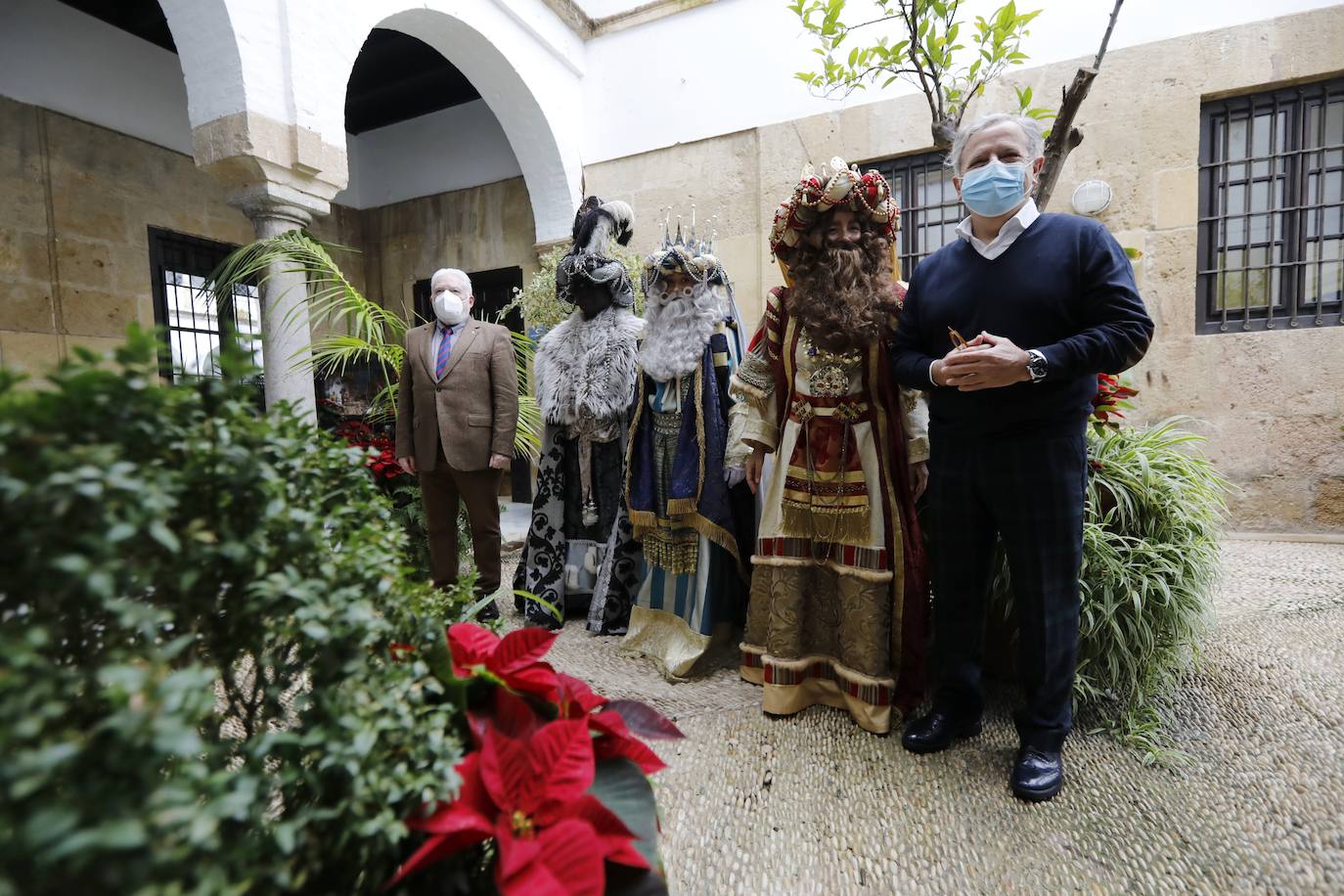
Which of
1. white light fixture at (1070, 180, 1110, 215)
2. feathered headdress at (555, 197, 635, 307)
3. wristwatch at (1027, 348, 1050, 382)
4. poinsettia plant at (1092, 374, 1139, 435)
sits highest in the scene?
white light fixture at (1070, 180, 1110, 215)

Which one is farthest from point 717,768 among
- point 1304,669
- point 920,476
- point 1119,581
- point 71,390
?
point 1304,669

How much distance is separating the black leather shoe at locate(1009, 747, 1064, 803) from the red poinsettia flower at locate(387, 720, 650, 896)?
1.46 meters

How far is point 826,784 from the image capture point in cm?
188

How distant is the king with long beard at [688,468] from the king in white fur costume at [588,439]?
9.5 inches

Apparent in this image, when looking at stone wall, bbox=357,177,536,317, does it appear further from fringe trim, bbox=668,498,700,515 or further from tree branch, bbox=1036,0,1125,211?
tree branch, bbox=1036,0,1125,211

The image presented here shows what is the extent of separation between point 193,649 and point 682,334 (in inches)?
87.5

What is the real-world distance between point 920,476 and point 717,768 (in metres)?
1.17

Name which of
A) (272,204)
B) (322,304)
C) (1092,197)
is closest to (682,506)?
(322,304)

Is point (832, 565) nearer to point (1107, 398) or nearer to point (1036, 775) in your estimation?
point (1036, 775)

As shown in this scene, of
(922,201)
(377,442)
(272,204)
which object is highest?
(922,201)

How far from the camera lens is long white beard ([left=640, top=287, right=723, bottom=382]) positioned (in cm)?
272

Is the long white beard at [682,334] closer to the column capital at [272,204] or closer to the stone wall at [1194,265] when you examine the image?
the column capital at [272,204]

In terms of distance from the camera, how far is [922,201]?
5242mm

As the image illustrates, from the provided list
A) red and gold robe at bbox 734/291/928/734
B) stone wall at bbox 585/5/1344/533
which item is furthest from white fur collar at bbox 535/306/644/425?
stone wall at bbox 585/5/1344/533
